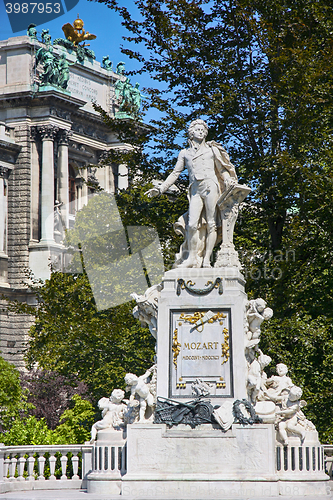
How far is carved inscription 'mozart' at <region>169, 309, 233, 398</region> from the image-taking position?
14.3 metres

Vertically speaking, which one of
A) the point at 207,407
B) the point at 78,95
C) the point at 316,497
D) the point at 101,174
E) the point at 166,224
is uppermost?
the point at 78,95

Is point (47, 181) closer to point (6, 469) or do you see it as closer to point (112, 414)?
point (6, 469)

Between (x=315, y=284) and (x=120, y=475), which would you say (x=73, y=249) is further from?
(x=120, y=475)

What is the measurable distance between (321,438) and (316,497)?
27.4 ft

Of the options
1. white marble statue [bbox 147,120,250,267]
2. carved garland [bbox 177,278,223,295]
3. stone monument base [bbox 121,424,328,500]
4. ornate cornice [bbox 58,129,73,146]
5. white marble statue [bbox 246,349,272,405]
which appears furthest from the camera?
ornate cornice [bbox 58,129,73,146]

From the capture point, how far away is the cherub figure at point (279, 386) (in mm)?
14559

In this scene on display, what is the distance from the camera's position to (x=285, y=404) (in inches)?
569

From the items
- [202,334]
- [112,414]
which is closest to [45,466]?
[112,414]

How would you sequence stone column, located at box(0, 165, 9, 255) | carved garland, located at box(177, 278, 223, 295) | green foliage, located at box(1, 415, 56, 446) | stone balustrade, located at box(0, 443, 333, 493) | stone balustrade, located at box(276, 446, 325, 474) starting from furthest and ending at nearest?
1. stone column, located at box(0, 165, 9, 255)
2. green foliage, located at box(1, 415, 56, 446)
3. carved garland, located at box(177, 278, 223, 295)
4. stone balustrade, located at box(0, 443, 333, 493)
5. stone balustrade, located at box(276, 446, 325, 474)

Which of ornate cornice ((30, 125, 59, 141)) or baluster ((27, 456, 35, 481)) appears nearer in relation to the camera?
baluster ((27, 456, 35, 481))

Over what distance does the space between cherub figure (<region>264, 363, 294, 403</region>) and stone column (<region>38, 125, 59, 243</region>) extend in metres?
40.6

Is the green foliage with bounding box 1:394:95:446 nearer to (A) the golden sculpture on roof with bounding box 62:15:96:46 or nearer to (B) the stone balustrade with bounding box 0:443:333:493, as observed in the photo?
(B) the stone balustrade with bounding box 0:443:333:493

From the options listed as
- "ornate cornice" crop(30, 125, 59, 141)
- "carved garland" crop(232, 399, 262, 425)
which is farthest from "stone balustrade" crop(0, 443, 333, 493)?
"ornate cornice" crop(30, 125, 59, 141)

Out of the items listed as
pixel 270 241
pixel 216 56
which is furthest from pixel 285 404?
pixel 216 56
